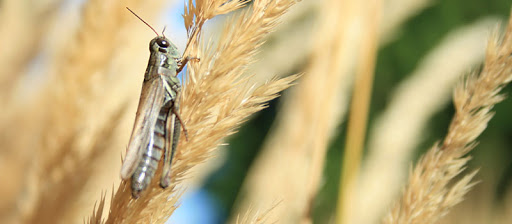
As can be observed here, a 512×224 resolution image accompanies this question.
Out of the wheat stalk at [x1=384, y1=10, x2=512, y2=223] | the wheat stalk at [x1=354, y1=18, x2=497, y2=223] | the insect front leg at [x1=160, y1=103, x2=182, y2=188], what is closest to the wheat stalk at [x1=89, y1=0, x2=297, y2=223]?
the insect front leg at [x1=160, y1=103, x2=182, y2=188]

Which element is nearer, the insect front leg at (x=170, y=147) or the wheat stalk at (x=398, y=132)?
the insect front leg at (x=170, y=147)

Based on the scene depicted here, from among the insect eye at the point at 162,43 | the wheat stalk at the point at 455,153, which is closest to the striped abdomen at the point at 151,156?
the insect eye at the point at 162,43

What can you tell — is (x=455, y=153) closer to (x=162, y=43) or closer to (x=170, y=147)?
(x=170, y=147)

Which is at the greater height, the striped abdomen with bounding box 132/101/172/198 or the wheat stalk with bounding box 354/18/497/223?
the striped abdomen with bounding box 132/101/172/198

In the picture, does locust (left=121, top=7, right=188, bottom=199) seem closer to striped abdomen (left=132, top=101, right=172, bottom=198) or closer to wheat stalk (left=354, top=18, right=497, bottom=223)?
striped abdomen (left=132, top=101, right=172, bottom=198)

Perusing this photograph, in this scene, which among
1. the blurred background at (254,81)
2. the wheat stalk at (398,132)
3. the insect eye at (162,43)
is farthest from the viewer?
the wheat stalk at (398,132)

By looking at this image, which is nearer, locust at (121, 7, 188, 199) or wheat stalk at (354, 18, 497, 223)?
locust at (121, 7, 188, 199)

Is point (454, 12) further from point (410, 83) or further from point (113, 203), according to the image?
point (113, 203)

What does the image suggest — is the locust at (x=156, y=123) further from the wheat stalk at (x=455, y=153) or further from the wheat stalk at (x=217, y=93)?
the wheat stalk at (x=455, y=153)
